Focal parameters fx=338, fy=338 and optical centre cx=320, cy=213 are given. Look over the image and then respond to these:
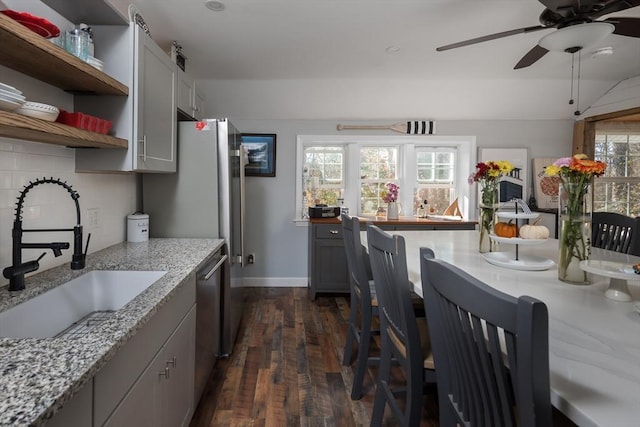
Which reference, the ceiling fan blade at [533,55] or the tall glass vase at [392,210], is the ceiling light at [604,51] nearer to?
the ceiling fan blade at [533,55]

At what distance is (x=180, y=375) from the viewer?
150 cm

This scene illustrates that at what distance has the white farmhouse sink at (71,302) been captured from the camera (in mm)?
1123

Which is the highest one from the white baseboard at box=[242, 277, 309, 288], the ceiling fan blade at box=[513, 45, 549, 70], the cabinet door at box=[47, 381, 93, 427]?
the ceiling fan blade at box=[513, 45, 549, 70]

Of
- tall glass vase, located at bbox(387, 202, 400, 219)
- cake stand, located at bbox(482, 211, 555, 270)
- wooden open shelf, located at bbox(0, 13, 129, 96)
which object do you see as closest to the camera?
wooden open shelf, located at bbox(0, 13, 129, 96)

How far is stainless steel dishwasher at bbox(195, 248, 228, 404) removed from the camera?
1.80 m

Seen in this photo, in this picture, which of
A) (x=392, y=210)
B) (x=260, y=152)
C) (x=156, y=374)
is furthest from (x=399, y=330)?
(x=260, y=152)

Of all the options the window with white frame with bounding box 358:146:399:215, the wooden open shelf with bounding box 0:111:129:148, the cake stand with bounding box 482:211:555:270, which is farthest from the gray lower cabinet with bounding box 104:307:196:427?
the window with white frame with bounding box 358:146:399:215

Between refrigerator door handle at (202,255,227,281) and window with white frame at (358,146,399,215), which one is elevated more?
window with white frame at (358,146,399,215)

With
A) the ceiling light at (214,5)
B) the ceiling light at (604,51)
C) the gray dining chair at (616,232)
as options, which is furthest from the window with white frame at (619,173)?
the ceiling light at (214,5)

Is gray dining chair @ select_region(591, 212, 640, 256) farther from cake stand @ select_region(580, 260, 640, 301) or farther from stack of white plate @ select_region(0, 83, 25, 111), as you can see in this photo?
stack of white plate @ select_region(0, 83, 25, 111)

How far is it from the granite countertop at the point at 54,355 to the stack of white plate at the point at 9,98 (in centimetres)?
63

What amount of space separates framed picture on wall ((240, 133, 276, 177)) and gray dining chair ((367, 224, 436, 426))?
2726mm

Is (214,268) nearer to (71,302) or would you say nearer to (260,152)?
(71,302)

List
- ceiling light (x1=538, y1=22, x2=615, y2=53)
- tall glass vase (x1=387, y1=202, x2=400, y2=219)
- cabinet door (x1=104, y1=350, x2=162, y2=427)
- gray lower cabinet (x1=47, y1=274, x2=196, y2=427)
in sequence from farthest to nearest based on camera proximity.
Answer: tall glass vase (x1=387, y1=202, x2=400, y2=219)
ceiling light (x1=538, y1=22, x2=615, y2=53)
cabinet door (x1=104, y1=350, x2=162, y2=427)
gray lower cabinet (x1=47, y1=274, x2=196, y2=427)
